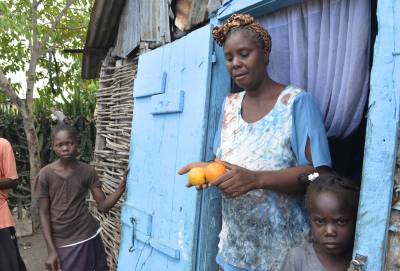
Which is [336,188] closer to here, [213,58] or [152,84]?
[213,58]

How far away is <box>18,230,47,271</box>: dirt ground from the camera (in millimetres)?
5801

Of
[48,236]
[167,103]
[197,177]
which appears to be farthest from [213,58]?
[48,236]

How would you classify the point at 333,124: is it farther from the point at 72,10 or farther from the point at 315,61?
the point at 72,10

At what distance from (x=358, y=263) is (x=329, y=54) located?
1099 millimetres

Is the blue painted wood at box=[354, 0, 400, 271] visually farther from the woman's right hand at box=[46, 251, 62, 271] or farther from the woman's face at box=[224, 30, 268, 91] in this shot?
the woman's right hand at box=[46, 251, 62, 271]

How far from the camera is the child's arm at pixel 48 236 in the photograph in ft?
9.68

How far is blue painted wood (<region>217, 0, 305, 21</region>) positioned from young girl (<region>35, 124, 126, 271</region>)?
4.77ft

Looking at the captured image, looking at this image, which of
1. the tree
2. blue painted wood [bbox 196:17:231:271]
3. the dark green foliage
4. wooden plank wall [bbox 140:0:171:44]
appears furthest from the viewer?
the dark green foliage

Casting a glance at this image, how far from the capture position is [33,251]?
21.1 ft

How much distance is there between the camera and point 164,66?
3043 millimetres

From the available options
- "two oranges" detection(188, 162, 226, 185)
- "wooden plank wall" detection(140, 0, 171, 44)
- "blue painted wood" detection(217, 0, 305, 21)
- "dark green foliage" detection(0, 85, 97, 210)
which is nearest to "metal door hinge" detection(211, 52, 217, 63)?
"blue painted wood" detection(217, 0, 305, 21)

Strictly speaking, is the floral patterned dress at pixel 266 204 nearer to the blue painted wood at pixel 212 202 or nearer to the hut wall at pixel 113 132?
the blue painted wood at pixel 212 202

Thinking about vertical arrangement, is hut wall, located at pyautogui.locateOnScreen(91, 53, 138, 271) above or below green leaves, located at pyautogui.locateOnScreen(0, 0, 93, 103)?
below

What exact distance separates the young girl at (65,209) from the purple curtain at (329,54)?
163 centimetres
